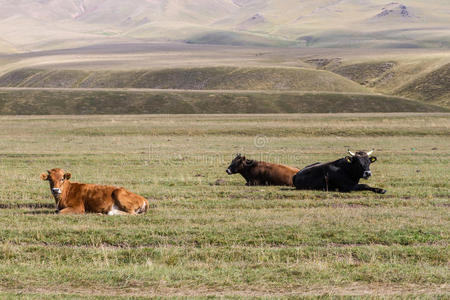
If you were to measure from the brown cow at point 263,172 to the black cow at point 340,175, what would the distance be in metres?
1.14

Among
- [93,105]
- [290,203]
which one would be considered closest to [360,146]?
[290,203]

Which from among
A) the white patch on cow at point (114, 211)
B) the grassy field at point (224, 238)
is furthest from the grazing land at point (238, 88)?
the white patch on cow at point (114, 211)

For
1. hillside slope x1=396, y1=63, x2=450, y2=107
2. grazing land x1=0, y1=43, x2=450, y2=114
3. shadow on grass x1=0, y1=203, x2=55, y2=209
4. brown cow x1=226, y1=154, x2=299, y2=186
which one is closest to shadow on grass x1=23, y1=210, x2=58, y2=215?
shadow on grass x1=0, y1=203, x2=55, y2=209

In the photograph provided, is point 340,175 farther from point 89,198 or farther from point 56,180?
point 56,180

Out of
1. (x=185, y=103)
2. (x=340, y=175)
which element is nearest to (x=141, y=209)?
(x=340, y=175)

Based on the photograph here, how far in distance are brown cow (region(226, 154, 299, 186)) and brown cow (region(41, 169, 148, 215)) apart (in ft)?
23.0

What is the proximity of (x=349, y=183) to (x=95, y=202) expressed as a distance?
8704mm

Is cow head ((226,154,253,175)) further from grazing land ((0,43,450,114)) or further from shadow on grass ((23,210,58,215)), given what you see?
grazing land ((0,43,450,114))

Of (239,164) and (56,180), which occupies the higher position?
(56,180)

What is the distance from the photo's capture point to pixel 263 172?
2161 cm

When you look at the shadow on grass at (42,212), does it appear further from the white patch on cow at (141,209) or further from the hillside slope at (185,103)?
the hillside slope at (185,103)

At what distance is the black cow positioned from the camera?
1917cm

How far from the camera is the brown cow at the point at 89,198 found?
15.0 meters

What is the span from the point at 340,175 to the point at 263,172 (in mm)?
3209
